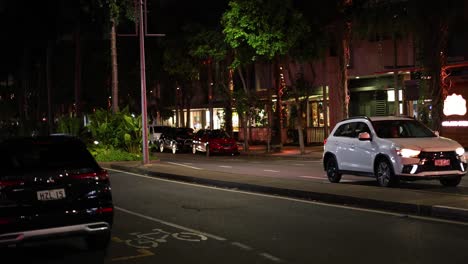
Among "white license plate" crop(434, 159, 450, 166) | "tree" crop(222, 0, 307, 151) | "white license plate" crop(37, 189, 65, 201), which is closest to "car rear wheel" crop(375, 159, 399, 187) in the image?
"white license plate" crop(434, 159, 450, 166)

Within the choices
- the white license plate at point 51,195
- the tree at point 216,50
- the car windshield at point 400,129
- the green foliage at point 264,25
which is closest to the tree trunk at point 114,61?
the tree at point 216,50

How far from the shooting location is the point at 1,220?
322 inches

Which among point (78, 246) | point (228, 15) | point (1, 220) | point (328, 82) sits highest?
point (228, 15)

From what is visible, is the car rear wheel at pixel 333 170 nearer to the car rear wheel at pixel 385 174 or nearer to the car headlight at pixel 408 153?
the car rear wheel at pixel 385 174

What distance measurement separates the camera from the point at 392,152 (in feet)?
49.4

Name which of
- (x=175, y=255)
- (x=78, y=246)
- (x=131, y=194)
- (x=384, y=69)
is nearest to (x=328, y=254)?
(x=175, y=255)

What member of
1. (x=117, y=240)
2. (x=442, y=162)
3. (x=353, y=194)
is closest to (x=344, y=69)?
(x=442, y=162)

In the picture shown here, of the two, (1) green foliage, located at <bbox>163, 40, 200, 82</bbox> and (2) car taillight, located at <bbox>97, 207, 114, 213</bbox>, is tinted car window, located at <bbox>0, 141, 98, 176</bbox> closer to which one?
(2) car taillight, located at <bbox>97, 207, 114, 213</bbox>

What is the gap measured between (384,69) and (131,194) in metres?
20.4

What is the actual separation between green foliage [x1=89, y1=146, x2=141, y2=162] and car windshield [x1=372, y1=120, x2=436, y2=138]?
15.5 metres

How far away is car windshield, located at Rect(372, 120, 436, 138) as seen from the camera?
16.0 metres

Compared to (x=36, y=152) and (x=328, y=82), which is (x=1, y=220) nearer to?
(x=36, y=152)

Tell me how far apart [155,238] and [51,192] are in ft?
7.66

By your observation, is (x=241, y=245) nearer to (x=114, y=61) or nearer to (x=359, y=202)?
(x=359, y=202)
